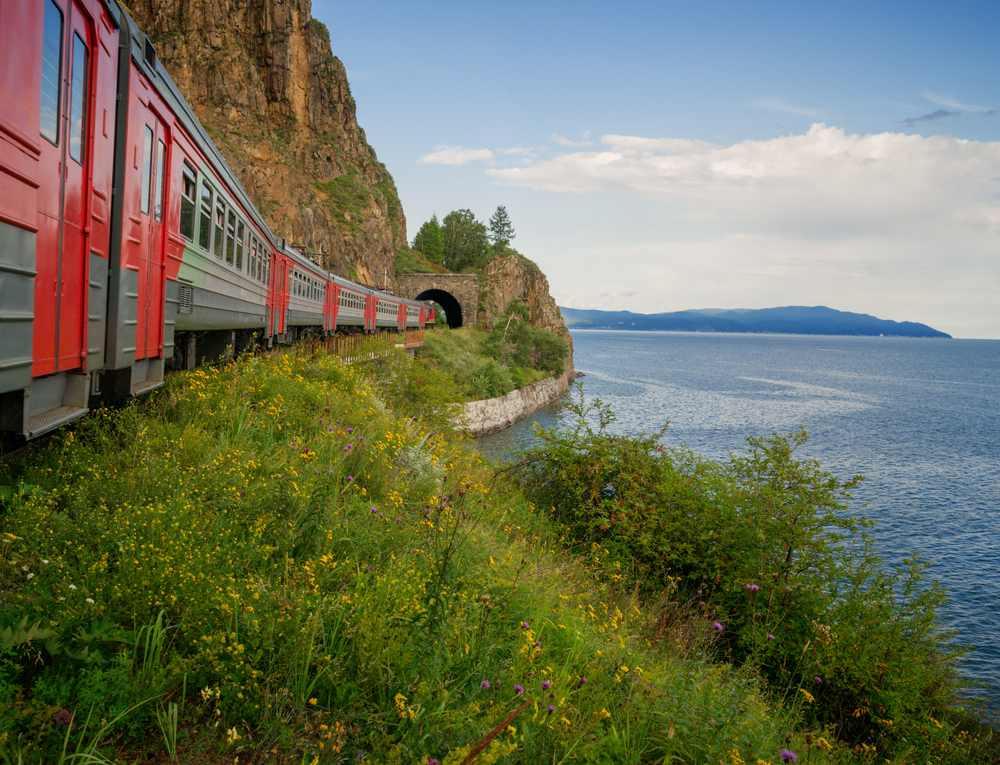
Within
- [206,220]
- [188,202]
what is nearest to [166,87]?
[188,202]

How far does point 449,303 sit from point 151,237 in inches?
3041

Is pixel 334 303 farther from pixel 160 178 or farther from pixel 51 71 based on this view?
pixel 51 71

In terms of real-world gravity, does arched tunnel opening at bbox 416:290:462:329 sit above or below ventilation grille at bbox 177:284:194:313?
above

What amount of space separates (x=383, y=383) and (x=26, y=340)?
39.3 feet

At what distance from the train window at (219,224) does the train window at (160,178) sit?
2.38 m

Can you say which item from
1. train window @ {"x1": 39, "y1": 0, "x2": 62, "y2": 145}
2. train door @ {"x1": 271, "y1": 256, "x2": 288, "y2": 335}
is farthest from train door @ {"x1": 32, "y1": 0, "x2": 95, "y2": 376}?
train door @ {"x1": 271, "y1": 256, "x2": 288, "y2": 335}

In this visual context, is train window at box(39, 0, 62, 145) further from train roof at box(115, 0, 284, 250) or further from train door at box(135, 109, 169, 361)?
train door at box(135, 109, 169, 361)

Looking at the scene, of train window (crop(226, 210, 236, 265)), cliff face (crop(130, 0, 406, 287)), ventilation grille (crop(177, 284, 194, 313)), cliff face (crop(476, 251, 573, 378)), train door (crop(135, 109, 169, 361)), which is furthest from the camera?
cliff face (crop(476, 251, 573, 378))

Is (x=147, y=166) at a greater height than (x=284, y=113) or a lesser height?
lesser

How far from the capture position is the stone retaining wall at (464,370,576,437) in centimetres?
3519

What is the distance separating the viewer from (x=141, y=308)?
202 inches

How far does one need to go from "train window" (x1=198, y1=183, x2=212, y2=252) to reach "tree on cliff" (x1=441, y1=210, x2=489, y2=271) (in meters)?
98.7

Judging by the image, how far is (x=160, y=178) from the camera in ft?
18.7

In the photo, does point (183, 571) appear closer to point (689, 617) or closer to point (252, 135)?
point (689, 617)
